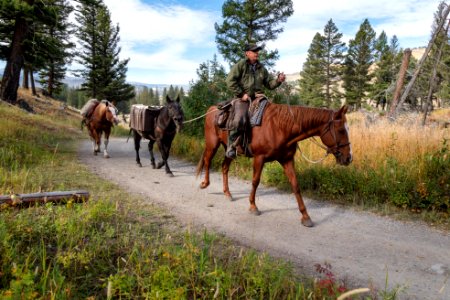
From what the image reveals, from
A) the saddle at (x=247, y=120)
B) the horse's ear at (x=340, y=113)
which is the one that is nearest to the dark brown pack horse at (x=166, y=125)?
the saddle at (x=247, y=120)

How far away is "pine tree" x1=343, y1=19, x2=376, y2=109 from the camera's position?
47.3m

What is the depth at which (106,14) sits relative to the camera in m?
35.1

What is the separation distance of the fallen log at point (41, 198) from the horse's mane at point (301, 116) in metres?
3.82

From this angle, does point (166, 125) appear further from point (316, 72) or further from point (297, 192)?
point (316, 72)

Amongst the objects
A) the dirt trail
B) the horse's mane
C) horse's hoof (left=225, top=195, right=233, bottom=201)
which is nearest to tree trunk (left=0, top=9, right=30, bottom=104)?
the dirt trail

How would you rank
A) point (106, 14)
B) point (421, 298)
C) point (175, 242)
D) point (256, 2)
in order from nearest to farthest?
point (421, 298) < point (175, 242) < point (256, 2) < point (106, 14)

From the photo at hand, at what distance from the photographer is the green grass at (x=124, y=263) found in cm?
250

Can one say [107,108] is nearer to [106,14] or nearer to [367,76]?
[106,14]

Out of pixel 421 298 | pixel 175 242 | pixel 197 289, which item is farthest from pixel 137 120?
pixel 421 298

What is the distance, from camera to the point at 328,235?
4789 millimetres

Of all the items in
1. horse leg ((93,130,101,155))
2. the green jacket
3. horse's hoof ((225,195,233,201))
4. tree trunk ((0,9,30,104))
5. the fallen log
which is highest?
tree trunk ((0,9,30,104))

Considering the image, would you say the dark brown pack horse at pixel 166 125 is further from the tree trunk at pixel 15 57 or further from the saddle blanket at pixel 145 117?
the tree trunk at pixel 15 57

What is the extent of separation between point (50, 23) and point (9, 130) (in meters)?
9.00

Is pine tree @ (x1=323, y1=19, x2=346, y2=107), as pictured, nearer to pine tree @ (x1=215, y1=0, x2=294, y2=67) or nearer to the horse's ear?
pine tree @ (x1=215, y1=0, x2=294, y2=67)
